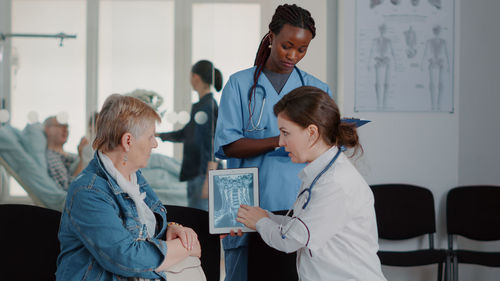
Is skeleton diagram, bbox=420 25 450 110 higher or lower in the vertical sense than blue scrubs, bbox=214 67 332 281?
higher

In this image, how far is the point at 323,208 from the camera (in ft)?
4.33

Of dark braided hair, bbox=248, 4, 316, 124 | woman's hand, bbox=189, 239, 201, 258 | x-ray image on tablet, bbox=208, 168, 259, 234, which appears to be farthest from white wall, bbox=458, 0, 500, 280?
woman's hand, bbox=189, 239, 201, 258

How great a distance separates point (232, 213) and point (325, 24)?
6.75 ft

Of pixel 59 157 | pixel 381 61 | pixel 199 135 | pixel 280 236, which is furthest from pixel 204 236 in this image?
pixel 59 157

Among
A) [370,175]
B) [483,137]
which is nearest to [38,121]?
[370,175]

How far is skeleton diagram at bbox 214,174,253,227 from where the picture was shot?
154cm

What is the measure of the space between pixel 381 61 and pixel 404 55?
160 millimetres

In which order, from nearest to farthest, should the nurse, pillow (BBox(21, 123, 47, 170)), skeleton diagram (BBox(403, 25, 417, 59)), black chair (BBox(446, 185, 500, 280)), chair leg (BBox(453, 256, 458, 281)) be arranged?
the nurse, chair leg (BBox(453, 256, 458, 281)), black chair (BBox(446, 185, 500, 280)), skeleton diagram (BBox(403, 25, 417, 59)), pillow (BBox(21, 123, 47, 170))

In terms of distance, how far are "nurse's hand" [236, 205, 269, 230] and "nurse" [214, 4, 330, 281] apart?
0.71 ft

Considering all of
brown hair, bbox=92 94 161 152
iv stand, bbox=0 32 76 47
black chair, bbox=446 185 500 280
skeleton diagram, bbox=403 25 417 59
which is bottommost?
black chair, bbox=446 185 500 280

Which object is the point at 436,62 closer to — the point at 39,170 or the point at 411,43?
the point at 411,43

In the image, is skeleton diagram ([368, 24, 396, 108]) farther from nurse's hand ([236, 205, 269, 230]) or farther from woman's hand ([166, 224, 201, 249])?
woman's hand ([166, 224, 201, 249])

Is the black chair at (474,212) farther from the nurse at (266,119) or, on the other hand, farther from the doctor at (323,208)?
the doctor at (323,208)

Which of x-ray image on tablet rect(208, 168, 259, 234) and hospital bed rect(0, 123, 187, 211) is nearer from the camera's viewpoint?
x-ray image on tablet rect(208, 168, 259, 234)
